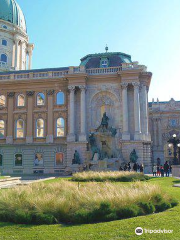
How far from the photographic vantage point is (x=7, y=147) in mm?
42250

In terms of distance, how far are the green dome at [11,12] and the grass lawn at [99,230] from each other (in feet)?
217

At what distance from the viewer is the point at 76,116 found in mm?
40969

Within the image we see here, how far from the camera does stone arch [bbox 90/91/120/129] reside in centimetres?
4072

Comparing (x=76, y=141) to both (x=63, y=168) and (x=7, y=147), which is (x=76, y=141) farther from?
(x=7, y=147)

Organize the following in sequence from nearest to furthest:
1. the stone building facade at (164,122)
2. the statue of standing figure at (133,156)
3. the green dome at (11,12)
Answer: the statue of standing figure at (133,156) → the green dome at (11,12) → the stone building facade at (164,122)

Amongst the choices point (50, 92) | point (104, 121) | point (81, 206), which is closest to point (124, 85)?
point (104, 121)

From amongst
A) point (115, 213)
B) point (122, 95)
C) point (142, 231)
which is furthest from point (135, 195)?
point (122, 95)

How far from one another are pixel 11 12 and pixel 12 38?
7.02 meters

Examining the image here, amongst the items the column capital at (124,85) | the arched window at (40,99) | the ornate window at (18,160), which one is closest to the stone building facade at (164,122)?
the column capital at (124,85)

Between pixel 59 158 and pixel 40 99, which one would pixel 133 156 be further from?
pixel 40 99

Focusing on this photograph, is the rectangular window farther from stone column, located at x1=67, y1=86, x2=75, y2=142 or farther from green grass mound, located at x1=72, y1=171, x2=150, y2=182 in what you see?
green grass mound, located at x1=72, y1=171, x2=150, y2=182

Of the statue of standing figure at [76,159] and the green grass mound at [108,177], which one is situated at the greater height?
the statue of standing figure at [76,159]

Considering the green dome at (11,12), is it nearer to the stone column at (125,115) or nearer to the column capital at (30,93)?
the column capital at (30,93)

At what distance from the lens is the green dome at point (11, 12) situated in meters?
66.0
